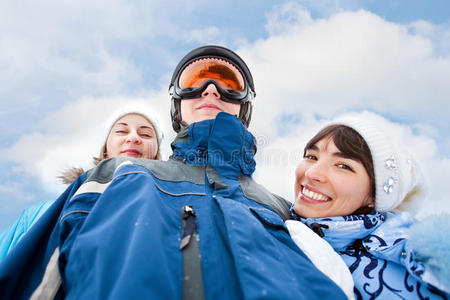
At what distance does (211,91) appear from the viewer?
2.93 metres

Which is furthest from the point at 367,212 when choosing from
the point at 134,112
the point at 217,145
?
the point at 134,112

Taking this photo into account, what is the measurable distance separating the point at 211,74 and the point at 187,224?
6.64ft

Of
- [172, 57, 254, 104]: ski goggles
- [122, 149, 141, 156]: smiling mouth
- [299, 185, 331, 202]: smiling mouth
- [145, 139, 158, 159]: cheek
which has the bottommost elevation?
[299, 185, 331, 202]: smiling mouth

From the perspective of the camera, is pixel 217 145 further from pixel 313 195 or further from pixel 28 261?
pixel 28 261

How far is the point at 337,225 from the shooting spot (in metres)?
2.05

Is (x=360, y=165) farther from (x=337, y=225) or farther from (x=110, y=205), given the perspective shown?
(x=110, y=205)

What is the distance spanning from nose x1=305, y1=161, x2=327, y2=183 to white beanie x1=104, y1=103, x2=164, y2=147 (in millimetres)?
2575

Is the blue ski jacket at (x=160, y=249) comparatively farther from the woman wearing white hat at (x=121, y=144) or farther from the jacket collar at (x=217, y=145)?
the woman wearing white hat at (x=121, y=144)

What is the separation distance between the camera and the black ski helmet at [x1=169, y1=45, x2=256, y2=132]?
3291 mm

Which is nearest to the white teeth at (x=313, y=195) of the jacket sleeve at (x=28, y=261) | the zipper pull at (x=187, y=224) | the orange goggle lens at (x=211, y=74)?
the zipper pull at (x=187, y=224)

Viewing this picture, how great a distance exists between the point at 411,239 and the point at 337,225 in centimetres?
44

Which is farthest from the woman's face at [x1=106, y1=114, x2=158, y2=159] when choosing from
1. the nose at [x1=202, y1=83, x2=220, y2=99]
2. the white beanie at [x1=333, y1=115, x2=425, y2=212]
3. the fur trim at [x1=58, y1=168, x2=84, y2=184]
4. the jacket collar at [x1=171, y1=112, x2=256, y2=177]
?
the white beanie at [x1=333, y1=115, x2=425, y2=212]

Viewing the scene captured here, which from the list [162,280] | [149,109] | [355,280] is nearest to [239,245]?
[162,280]

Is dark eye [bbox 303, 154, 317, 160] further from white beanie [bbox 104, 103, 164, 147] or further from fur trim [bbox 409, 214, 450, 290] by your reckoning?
white beanie [bbox 104, 103, 164, 147]
